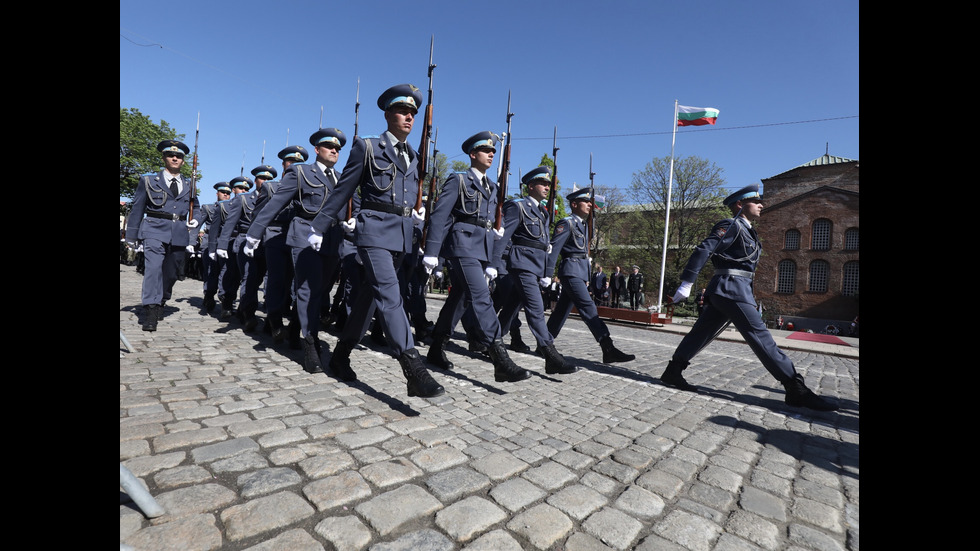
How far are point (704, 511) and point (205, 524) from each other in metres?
1.97

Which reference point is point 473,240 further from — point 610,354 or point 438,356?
point 610,354

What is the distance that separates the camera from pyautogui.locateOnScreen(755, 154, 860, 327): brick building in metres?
30.8

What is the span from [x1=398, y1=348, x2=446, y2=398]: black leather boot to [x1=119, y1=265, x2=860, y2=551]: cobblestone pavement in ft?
0.48

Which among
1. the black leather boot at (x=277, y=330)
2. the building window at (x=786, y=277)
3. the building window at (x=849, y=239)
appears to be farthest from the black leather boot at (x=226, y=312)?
the building window at (x=849, y=239)

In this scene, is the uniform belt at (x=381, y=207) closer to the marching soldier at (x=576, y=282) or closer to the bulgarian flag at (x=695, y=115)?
the marching soldier at (x=576, y=282)

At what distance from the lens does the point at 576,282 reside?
5957mm

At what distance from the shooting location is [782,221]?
33281mm

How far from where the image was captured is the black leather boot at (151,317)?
5844 mm

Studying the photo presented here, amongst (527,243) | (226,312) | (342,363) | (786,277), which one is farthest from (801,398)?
(786,277)

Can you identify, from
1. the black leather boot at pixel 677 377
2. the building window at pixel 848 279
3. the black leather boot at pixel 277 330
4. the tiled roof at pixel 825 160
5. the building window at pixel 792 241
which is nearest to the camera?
the black leather boot at pixel 677 377
